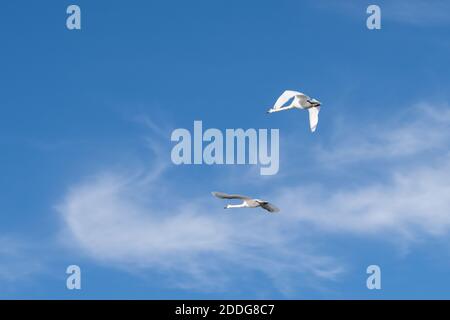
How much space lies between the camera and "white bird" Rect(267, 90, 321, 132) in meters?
77.3

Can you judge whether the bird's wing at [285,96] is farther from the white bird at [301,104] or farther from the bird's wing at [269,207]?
the bird's wing at [269,207]

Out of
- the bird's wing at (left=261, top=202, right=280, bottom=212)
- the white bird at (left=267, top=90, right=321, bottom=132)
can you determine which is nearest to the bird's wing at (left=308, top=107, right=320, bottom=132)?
the white bird at (left=267, top=90, right=321, bottom=132)

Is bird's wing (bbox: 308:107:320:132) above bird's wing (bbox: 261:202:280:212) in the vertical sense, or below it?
above

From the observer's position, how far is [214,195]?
71.1 m

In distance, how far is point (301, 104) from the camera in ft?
256

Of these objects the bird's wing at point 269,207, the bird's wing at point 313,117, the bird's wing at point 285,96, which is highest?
the bird's wing at point 285,96

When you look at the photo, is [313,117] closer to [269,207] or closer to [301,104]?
[301,104]

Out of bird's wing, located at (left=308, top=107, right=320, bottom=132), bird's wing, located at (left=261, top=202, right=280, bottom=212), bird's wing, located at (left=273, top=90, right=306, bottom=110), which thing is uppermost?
bird's wing, located at (left=273, top=90, right=306, bottom=110)

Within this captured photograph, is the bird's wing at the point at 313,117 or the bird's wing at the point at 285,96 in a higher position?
the bird's wing at the point at 285,96

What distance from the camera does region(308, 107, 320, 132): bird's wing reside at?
254 ft

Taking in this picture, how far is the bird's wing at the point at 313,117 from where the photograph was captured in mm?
77562

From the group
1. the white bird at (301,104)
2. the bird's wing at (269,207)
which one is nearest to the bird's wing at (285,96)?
the white bird at (301,104)

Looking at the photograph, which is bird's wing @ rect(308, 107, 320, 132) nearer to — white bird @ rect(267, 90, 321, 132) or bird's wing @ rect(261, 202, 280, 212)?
white bird @ rect(267, 90, 321, 132)
